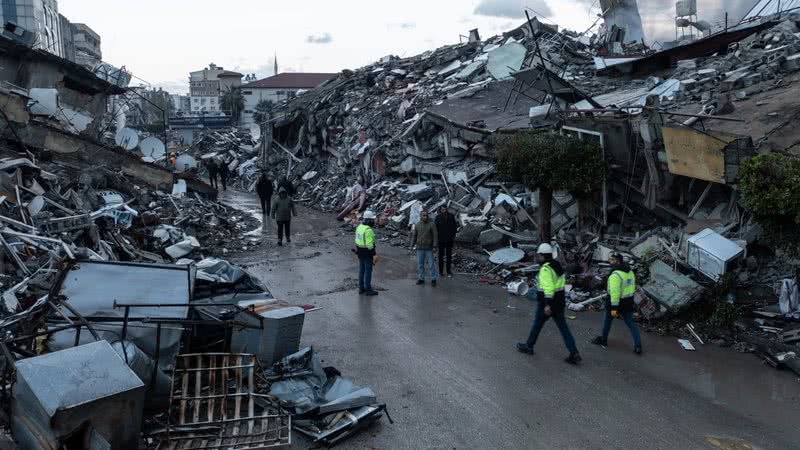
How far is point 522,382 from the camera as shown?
6.97 m

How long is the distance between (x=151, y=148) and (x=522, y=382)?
65.7ft

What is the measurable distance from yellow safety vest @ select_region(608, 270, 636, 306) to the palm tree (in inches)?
2805

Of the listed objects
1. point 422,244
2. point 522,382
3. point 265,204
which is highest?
point 265,204

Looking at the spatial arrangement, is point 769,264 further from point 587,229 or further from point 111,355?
point 111,355

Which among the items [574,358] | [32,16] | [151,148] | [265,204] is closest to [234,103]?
[32,16]

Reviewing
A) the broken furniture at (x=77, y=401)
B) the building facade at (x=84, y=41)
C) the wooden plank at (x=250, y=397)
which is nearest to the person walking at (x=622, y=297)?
the wooden plank at (x=250, y=397)

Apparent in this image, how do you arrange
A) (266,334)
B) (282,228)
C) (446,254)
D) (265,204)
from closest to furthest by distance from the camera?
(266,334) < (446,254) < (282,228) < (265,204)

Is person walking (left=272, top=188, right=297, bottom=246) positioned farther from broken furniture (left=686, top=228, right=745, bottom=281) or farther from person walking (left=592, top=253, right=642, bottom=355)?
broken furniture (left=686, top=228, right=745, bottom=281)

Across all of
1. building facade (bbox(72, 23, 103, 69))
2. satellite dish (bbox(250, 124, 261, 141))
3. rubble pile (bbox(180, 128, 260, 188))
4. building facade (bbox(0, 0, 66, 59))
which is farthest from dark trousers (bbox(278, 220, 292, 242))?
building facade (bbox(72, 23, 103, 69))

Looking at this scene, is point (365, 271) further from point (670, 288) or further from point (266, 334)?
point (670, 288)

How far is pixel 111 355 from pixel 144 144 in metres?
20.2

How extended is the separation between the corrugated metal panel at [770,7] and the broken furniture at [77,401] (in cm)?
2331

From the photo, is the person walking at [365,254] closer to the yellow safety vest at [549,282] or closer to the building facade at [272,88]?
the yellow safety vest at [549,282]

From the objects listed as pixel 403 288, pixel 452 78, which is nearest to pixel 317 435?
pixel 403 288
